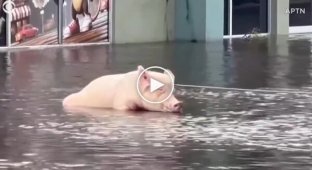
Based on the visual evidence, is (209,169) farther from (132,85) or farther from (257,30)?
(257,30)

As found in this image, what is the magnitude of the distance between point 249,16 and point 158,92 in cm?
1695

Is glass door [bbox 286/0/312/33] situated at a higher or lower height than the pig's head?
higher

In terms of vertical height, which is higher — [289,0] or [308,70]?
[289,0]

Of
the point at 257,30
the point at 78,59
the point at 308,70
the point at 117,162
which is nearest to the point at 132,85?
the point at 117,162

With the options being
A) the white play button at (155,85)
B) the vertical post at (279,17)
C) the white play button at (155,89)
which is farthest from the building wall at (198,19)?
the white play button at (155,85)

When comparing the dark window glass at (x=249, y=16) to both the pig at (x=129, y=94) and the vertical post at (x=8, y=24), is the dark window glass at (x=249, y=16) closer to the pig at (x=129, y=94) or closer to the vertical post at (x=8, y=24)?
the vertical post at (x=8, y=24)

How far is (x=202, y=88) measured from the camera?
1244 cm

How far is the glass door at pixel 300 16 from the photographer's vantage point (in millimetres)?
27922

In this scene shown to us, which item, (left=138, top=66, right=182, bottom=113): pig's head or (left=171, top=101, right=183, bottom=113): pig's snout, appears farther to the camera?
(left=171, top=101, right=183, bottom=113): pig's snout

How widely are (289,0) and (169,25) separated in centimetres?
491

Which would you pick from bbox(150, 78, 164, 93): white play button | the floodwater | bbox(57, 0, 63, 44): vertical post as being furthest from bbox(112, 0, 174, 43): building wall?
bbox(150, 78, 164, 93): white play button

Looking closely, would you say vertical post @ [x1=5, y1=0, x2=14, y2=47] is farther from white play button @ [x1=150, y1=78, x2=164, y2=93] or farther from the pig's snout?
white play button @ [x1=150, y1=78, x2=164, y2=93]

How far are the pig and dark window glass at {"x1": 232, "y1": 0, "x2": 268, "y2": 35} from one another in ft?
52.2

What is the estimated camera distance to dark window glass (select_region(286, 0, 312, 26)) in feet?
91.8
